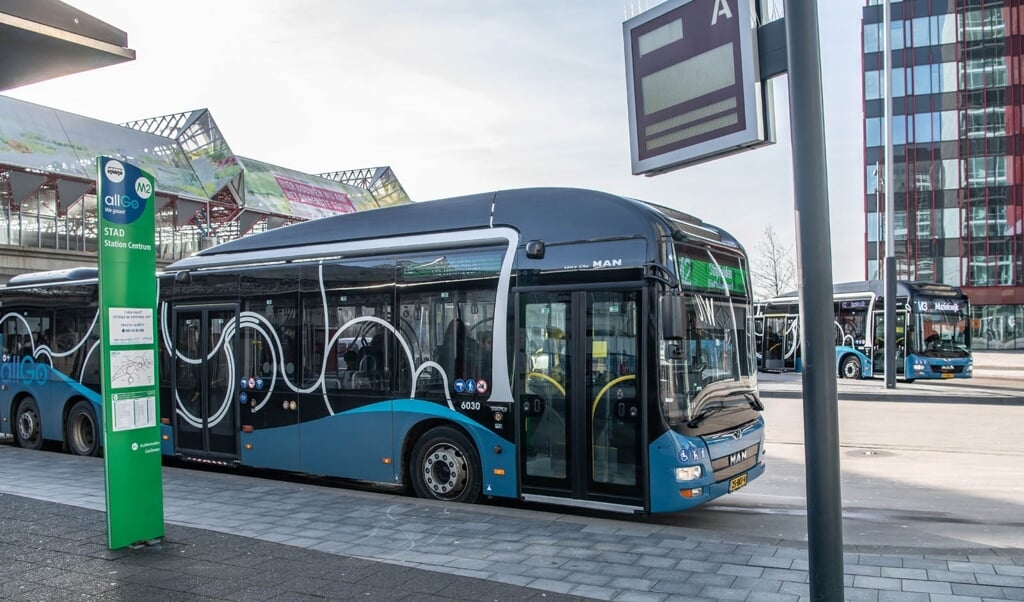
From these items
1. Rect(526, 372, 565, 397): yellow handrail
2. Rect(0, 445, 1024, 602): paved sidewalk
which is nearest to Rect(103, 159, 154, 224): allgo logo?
Rect(0, 445, 1024, 602): paved sidewalk

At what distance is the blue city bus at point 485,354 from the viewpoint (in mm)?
7734

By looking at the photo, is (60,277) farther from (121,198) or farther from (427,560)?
(427,560)

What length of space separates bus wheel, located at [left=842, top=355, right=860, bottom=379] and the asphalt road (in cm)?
849

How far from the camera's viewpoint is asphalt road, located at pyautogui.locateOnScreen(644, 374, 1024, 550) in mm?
7855

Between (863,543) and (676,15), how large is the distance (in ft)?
16.7

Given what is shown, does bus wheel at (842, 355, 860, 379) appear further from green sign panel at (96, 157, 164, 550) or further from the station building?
green sign panel at (96, 157, 164, 550)

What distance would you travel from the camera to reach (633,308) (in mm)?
7789

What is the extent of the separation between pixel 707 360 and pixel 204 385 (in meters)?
6.93

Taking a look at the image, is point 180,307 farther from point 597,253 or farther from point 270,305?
point 597,253

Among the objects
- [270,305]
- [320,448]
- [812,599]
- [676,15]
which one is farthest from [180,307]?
[812,599]

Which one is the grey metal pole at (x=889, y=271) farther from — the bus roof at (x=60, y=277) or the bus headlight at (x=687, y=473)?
the bus roof at (x=60, y=277)

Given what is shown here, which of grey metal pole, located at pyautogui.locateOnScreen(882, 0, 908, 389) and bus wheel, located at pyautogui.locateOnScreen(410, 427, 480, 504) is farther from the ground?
grey metal pole, located at pyautogui.locateOnScreen(882, 0, 908, 389)

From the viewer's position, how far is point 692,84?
4.68 metres

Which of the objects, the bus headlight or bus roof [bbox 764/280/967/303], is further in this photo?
bus roof [bbox 764/280/967/303]
